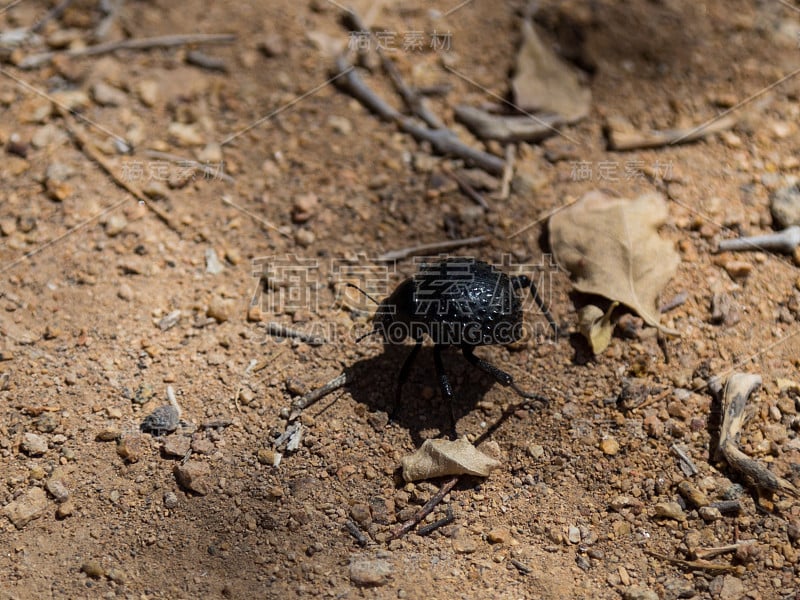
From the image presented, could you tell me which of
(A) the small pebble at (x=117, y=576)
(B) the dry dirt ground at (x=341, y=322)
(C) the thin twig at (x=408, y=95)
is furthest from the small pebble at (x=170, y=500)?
(C) the thin twig at (x=408, y=95)

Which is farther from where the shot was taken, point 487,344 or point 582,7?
point 582,7

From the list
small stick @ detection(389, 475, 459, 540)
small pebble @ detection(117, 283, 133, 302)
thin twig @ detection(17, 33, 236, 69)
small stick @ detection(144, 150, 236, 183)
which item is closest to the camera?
small stick @ detection(389, 475, 459, 540)

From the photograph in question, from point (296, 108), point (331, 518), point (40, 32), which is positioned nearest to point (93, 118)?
point (40, 32)

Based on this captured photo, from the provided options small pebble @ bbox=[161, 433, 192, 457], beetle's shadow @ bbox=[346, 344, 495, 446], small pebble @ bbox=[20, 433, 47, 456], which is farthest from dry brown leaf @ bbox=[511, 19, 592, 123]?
small pebble @ bbox=[20, 433, 47, 456]

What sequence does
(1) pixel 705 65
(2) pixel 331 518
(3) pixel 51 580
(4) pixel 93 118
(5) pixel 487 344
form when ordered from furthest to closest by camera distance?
(1) pixel 705 65, (4) pixel 93 118, (5) pixel 487 344, (2) pixel 331 518, (3) pixel 51 580

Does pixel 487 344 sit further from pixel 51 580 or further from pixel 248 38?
pixel 248 38

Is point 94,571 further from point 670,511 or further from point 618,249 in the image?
point 618,249

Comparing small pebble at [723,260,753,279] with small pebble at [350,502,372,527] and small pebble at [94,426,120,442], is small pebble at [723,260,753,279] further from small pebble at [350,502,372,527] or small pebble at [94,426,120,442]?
small pebble at [94,426,120,442]
